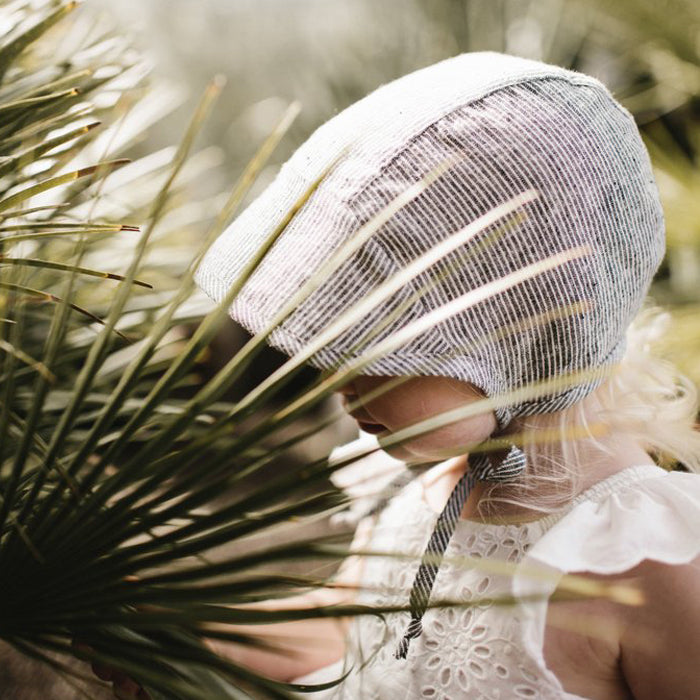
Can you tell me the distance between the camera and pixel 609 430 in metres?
0.80

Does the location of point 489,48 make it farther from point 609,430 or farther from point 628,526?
point 628,526

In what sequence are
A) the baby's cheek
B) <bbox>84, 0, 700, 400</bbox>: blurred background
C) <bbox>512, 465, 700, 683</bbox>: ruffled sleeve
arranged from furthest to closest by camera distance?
1. <bbox>84, 0, 700, 400</bbox>: blurred background
2. the baby's cheek
3. <bbox>512, 465, 700, 683</bbox>: ruffled sleeve

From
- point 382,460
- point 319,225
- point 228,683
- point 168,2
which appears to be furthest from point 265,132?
point 228,683

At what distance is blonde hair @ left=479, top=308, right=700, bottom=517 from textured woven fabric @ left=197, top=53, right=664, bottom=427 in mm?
120

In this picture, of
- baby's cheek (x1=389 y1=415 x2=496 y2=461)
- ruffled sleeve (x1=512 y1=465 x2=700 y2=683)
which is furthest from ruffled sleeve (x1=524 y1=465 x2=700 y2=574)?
baby's cheek (x1=389 y1=415 x2=496 y2=461)

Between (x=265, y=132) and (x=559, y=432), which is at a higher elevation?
(x=265, y=132)

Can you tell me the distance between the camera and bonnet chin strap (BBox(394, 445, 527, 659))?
2.26 feet

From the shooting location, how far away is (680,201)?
103cm

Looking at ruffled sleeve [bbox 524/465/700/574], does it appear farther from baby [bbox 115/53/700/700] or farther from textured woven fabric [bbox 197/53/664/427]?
textured woven fabric [bbox 197/53/664/427]

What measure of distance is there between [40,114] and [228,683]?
445mm

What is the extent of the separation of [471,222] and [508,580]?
43 centimetres

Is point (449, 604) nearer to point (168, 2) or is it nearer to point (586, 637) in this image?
point (586, 637)

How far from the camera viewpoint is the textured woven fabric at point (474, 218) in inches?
24.1

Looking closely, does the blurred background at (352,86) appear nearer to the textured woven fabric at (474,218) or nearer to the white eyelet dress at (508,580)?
the textured woven fabric at (474,218)
